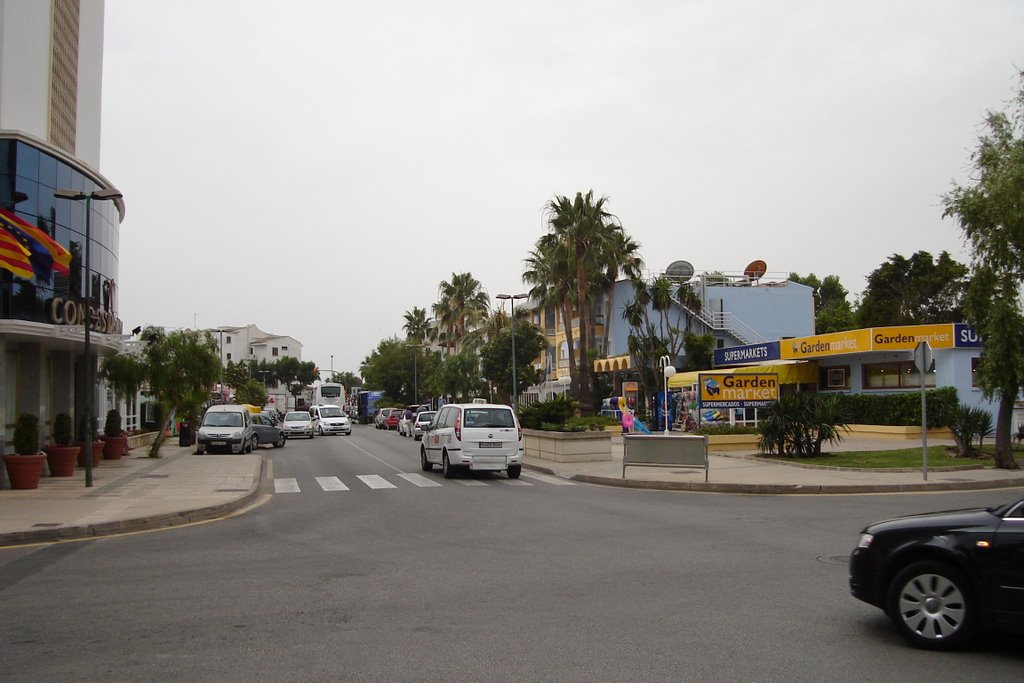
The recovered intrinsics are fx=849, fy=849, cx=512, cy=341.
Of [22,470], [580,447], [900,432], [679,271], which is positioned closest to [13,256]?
[22,470]

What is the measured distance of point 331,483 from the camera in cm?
2077

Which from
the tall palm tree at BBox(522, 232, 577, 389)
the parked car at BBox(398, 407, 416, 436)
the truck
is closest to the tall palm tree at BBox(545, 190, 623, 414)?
the tall palm tree at BBox(522, 232, 577, 389)

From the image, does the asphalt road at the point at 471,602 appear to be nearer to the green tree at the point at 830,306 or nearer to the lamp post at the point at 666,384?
the lamp post at the point at 666,384

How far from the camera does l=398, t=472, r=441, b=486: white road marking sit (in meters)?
20.2

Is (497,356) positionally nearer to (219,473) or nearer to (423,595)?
(219,473)

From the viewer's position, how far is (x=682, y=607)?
751 cm

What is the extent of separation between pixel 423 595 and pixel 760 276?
57.0 m

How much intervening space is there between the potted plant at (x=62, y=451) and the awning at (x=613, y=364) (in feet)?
120

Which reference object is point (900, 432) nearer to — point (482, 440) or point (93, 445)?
point (482, 440)

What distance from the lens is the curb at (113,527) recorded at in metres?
11.9

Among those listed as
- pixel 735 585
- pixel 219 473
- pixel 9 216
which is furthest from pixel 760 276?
pixel 735 585

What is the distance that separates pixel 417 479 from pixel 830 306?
78.3 meters

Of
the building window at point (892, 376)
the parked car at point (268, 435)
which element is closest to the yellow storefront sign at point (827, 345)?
the building window at point (892, 376)

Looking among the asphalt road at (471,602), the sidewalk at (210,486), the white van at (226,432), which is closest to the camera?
the asphalt road at (471,602)
